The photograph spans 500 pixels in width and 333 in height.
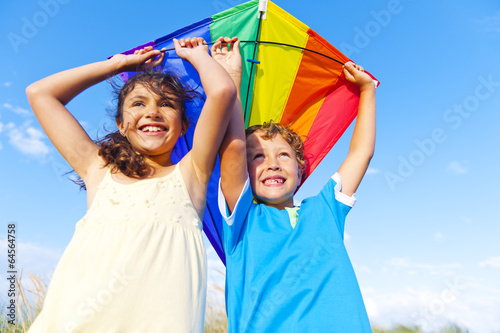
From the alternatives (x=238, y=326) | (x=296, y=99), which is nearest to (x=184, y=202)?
(x=238, y=326)

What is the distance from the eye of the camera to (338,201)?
8.98 feet

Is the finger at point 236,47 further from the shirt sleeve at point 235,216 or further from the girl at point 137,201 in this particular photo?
the shirt sleeve at point 235,216

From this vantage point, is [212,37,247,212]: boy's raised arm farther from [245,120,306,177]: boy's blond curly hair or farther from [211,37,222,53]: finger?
[211,37,222,53]: finger

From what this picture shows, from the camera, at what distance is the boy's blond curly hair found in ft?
9.47

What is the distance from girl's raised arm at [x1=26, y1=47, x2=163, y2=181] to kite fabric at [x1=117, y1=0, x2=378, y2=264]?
0.35 m

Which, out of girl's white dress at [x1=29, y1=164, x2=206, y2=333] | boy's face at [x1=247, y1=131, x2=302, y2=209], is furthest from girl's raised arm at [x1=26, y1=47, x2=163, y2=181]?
boy's face at [x1=247, y1=131, x2=302, y2=209]

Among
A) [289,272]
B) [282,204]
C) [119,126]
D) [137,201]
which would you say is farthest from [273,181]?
[119,126]

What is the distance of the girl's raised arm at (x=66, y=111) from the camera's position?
238 centimetres

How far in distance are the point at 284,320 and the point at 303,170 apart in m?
1.34

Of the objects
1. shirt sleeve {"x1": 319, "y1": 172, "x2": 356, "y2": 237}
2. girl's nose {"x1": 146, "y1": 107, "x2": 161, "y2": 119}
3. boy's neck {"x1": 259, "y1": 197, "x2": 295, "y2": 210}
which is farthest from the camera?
boy's neck {"x1": 259, "y1": 197, "x2": 295, "y2": 210}

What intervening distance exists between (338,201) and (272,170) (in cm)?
51

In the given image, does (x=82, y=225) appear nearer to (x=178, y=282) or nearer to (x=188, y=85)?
(x=178, y=282)

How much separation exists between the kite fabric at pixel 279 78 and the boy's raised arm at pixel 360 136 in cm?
9

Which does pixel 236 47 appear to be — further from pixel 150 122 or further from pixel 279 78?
pixel 150 122
